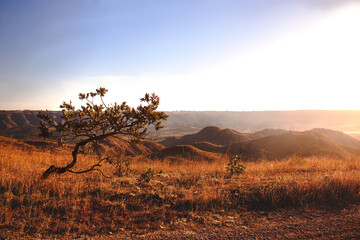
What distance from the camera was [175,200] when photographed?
171 inches

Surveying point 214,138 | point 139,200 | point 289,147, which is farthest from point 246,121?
point 139,200

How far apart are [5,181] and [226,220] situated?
491cm

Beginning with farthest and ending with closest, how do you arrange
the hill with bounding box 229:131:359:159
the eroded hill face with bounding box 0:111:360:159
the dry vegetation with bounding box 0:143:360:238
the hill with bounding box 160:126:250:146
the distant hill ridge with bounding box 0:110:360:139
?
the distant hill ridge with bounding box 0:110:360:139
the hill with bounding box 160:126:250:146
the hill with bounding box 229:131:359:159
the eroded hill face with bounding box 0:111:360:159
the dry vegetation with bounding box 0:143:360:238

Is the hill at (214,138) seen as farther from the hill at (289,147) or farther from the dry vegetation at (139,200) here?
the dry vegetation at (139,200)

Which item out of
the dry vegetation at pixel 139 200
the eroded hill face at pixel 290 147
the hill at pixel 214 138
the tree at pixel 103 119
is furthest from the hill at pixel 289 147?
the tree at pixel 103 119

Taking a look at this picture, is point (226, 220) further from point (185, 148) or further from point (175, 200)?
point (185, 148)

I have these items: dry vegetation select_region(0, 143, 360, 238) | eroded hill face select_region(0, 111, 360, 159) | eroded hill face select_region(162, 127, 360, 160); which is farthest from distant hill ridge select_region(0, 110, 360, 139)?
dry vegetation select_region(0, 143, 360, 238)

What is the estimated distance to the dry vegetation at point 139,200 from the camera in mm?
3314

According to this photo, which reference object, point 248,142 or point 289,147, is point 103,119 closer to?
point 289,147

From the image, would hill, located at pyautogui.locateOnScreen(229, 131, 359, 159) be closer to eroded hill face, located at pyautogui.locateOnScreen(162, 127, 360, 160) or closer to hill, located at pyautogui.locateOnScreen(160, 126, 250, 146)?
eroded hill face, located at pyautogui.locateOnScreen(162, 127, 360, 160)

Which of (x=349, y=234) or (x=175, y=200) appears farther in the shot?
(x=175, y=200)

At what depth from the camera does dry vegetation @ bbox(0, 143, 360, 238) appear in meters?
3.31

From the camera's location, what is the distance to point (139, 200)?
427 centimetres

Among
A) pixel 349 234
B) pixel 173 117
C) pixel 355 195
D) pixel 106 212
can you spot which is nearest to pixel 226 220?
pixel 349 234
